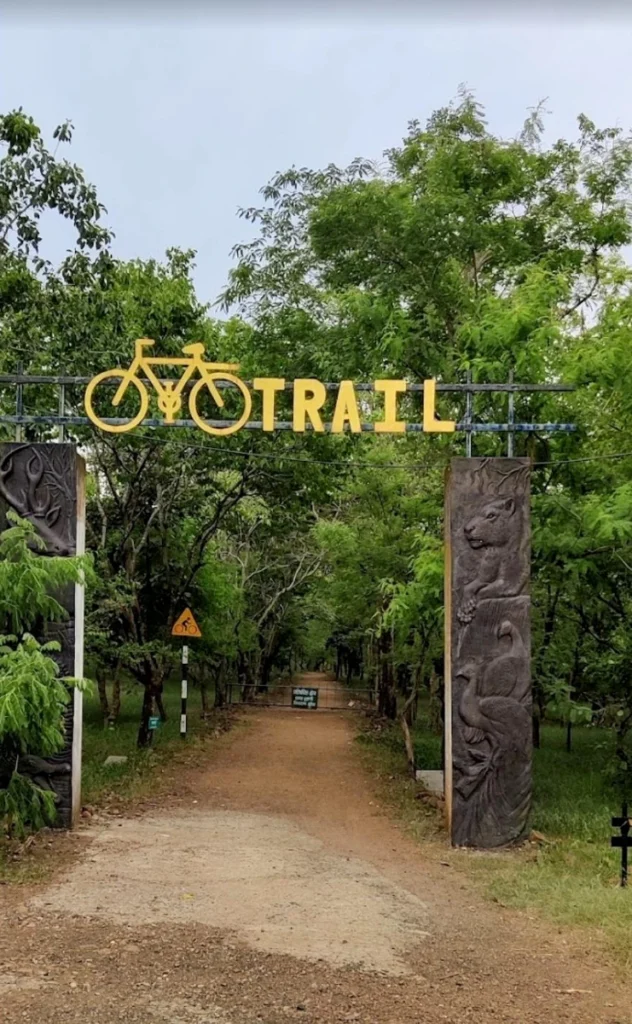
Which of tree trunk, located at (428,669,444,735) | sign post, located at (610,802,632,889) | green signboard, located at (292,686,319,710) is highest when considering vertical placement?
sign post, located at (610,802,632,889)

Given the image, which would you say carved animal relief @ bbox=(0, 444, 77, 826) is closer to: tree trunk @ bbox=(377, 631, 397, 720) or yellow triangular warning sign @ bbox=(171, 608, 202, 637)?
yellow triangular warning sign @ bbox=(171, 608, 202, 637)

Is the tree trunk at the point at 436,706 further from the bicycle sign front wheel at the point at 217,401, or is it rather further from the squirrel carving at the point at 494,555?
the bicycle sign front wheel at the point at 217,401

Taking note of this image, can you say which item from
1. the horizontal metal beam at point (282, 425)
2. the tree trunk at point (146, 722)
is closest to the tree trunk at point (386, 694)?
the tree trunk at point (146, 722)

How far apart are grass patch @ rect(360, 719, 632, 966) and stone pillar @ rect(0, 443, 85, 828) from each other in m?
3.84

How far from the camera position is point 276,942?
5.69 meters

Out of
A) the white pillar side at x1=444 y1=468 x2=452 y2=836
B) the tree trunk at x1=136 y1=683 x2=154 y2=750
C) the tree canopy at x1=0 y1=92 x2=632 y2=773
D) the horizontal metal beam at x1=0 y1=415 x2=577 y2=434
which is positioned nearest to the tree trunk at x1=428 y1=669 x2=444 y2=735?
the tree canopy at x1=0 y1=92 x2=632 y2=773

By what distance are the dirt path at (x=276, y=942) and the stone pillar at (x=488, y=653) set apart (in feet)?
2.93

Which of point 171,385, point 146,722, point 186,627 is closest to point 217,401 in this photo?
point 171,385

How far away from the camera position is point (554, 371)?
10.6 m

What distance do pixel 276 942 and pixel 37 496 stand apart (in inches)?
212

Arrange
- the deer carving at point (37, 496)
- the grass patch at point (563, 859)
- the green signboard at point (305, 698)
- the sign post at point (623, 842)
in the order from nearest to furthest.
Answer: the grass patch at point (563, 859), the sign post at point (623, 842), the deer carving at point (37, 496), the green signboard at point (305, 698)

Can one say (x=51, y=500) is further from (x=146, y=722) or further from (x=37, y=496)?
(x=146, y=722)

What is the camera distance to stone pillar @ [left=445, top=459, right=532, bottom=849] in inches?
350

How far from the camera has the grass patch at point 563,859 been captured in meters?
6.41
